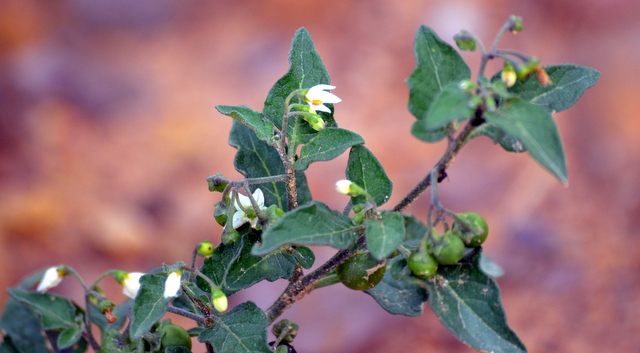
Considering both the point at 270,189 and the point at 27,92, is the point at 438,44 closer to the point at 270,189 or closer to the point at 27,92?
the point at 270,189

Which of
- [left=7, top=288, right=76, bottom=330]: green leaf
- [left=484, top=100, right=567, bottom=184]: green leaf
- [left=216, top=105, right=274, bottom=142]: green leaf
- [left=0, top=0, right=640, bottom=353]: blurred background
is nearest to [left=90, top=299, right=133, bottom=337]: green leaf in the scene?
[left=7, top=288, right=76, bottom=330]: green leaf

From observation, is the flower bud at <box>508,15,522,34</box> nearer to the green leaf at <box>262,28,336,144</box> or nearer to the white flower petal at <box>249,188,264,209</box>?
the green leaf at <box>262,28,336,144</box>

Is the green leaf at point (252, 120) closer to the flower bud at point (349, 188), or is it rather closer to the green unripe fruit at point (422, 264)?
the flower bud at point (349, 188)

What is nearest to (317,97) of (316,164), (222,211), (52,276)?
(222,211)

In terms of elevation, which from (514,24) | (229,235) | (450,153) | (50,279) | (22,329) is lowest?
(22,329)

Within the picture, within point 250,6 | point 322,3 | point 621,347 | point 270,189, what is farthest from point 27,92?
point 621,347

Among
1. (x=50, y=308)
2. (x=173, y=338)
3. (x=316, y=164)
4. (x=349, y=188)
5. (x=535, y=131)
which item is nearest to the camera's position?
(x=535, y=131)

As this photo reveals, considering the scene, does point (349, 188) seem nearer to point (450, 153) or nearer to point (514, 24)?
point (450, 153)
